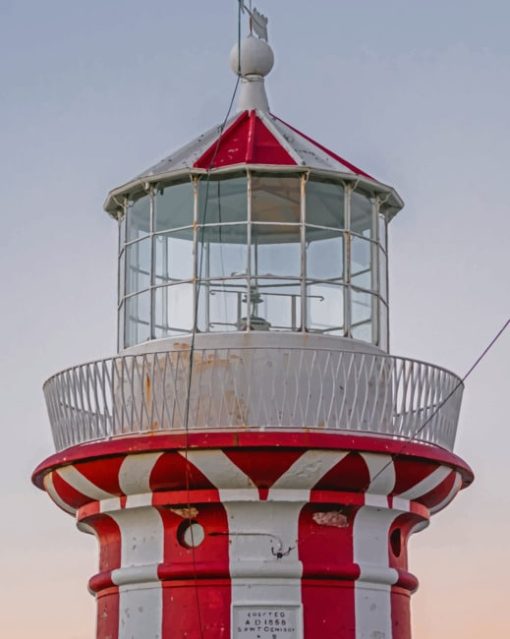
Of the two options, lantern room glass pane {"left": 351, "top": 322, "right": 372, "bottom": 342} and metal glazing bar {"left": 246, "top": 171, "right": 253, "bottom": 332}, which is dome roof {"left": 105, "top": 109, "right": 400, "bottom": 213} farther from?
lantern room glass pane {"left": 351, "top": 322, "right": 372, "bottom": 342}

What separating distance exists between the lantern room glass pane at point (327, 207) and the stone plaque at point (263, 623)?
3.46m

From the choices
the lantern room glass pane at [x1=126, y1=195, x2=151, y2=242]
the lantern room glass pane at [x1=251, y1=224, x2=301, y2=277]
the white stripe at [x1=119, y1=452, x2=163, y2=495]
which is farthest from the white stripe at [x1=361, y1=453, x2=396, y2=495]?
the lantern room glass pane at [x1=126, y1=195, x2=151, y2=242]

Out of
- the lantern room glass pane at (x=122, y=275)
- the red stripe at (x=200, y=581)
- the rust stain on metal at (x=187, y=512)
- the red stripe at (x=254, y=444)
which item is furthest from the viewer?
the lantern room glass pane at (x=122, y=275)

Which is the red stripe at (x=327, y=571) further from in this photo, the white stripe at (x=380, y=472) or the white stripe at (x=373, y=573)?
the white stripe at (x=380, y=472)

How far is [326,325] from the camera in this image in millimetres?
15992

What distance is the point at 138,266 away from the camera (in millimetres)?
16359

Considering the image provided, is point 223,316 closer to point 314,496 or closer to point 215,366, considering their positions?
point 215,366

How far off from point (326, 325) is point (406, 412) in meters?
1.15

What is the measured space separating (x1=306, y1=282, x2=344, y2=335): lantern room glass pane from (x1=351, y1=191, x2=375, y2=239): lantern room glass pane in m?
0.66

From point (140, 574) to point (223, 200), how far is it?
10.9 ft

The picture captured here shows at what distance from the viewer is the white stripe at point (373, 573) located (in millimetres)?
15359

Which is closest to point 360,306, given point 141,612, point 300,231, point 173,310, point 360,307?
point 360,307

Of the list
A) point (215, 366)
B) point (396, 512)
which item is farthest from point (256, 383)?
point (396, 512)

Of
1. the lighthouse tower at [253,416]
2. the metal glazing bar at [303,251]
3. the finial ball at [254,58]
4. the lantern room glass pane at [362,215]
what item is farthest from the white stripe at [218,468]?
the finial ball at [254,58]
